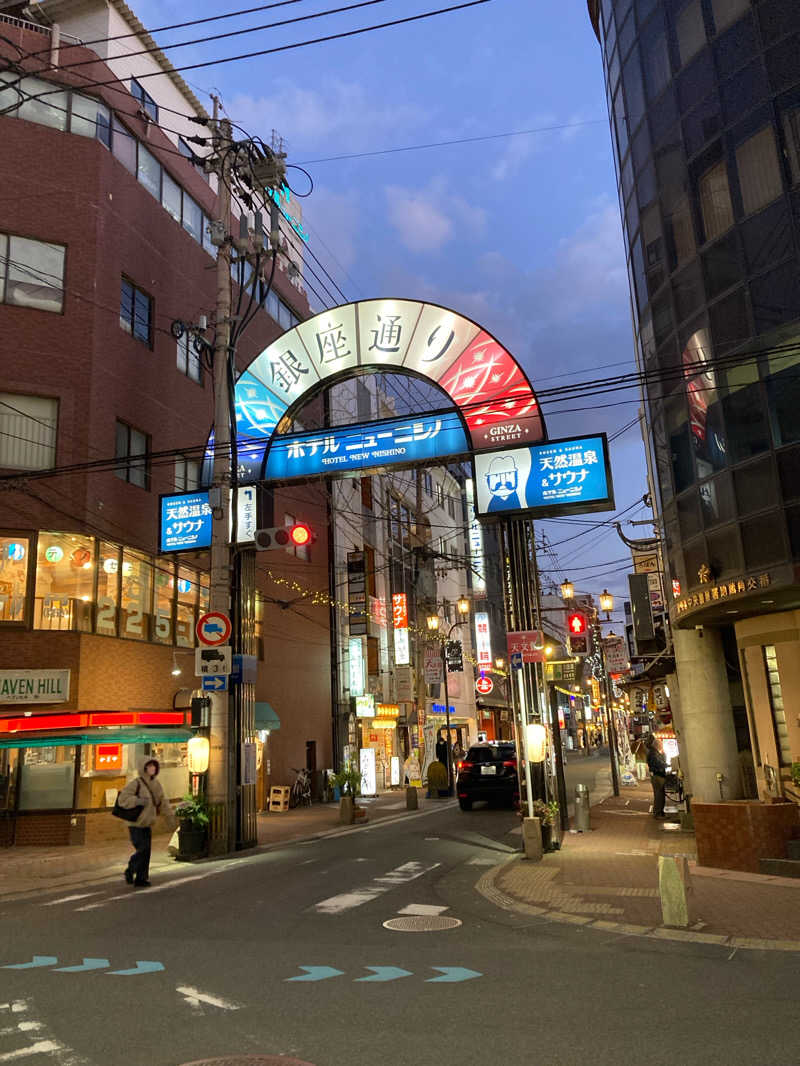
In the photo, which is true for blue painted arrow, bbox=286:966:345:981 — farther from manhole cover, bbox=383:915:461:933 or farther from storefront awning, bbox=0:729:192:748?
storefront awning, bbox=0:729:192:748

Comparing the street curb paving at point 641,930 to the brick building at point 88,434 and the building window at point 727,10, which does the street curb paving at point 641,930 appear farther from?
the building window at point 727,10

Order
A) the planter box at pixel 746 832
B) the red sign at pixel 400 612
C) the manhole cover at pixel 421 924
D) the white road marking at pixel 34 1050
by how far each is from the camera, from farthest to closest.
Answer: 1. the red sign at pixel 400 612
2. the planter box at pixel 746 832
3. the manhole cover at pixel 421 924
4. the white road marking at pixel 34 1050

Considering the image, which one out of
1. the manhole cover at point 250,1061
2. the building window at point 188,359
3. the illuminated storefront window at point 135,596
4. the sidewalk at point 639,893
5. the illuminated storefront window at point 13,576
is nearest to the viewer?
the manhole cover at point 250,1061

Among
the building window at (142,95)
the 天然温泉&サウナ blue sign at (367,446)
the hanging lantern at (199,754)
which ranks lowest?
the hanging lantern at (199,754)

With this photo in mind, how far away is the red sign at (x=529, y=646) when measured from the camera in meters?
15.5

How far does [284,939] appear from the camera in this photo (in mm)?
8492

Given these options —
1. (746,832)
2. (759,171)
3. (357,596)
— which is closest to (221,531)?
(746,832)

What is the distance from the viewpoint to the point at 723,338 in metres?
16.3

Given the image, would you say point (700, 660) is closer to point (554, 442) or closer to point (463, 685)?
point (554, 442)

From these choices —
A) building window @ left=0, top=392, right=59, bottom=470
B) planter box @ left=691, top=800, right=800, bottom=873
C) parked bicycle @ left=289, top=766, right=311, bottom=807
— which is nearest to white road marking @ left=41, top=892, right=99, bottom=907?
planter box @ left=691, top=800, right=800, bottom=873

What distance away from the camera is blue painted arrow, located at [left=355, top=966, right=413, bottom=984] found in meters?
6.81

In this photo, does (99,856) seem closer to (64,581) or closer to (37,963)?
(64,581)

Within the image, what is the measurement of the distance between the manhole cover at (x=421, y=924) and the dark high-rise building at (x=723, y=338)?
769 centimetres

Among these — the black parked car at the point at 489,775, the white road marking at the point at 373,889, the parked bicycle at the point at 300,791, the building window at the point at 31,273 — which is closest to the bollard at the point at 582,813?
the white road marking at the point at 373,889
